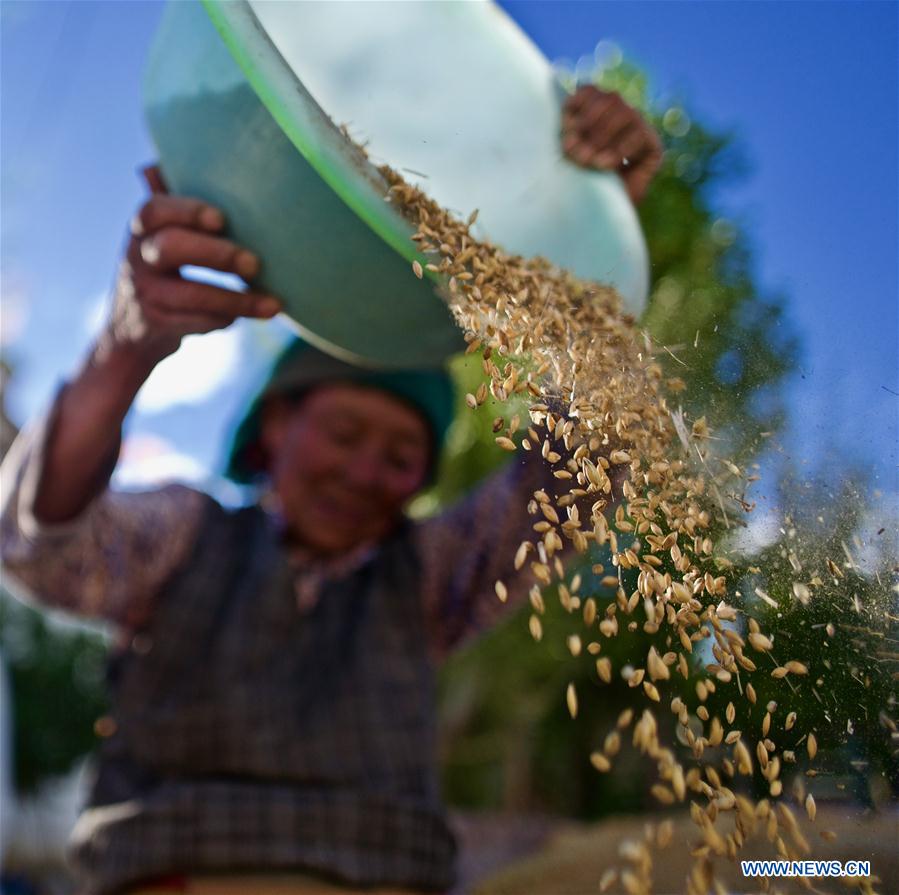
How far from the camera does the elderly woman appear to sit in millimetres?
1030

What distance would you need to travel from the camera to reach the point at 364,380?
1.40 m

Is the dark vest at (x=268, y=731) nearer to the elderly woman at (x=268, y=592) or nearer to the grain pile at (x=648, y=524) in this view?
the elderly woman at (x=268, y=592)

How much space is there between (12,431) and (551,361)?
71.0 inches

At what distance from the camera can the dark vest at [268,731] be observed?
105 centimetres

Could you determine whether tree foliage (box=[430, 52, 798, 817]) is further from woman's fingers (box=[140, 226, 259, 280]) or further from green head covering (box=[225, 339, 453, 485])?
woman's fingers (box=[140, 226, 259, 280])

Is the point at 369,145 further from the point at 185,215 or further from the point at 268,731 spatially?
the point at 268,731

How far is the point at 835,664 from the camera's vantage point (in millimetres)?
605

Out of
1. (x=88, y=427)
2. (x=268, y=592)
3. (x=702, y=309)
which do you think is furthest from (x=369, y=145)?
(x=268, y=592)

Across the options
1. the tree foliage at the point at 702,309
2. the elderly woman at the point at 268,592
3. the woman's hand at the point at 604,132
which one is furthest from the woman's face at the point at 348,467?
the woman's hand at the point at 604,132

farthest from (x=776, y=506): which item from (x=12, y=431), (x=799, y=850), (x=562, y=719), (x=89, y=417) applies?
(x=562, y=719)

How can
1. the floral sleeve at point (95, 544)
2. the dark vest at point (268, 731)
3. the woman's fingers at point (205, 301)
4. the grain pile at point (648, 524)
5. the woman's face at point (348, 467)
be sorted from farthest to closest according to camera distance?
the woman's face at point (348, 467) < the floral sleeve at point (95, 544) < the dark vest at point (268, 731) < the woman's fingers at point (205, 301) < the grain pile at point (648, 524)

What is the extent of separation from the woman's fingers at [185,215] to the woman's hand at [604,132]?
1.19 ft

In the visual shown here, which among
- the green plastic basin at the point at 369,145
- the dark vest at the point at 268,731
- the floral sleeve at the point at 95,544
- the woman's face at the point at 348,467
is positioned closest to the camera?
the green plastic basin at the point at 369,145

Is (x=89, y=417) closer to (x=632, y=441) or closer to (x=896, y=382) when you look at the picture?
(x=632, y=441)
